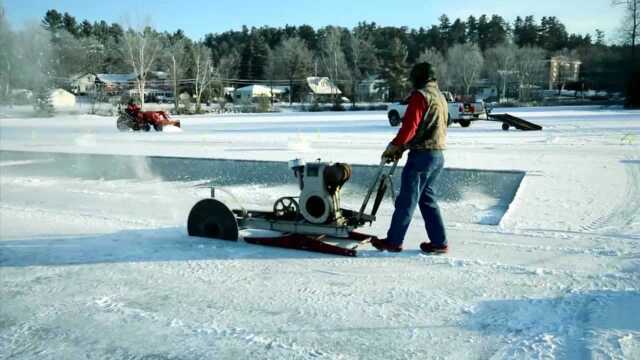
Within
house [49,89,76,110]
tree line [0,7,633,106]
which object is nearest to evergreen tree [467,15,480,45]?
tree line [0,7,633,106]

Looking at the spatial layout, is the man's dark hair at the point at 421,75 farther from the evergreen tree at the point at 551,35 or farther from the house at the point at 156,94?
the evergreen tree at the point at 551,35

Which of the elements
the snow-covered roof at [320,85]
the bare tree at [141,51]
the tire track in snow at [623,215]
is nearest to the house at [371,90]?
the snow-covered roof at [320,85]

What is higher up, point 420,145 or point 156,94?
point 156,94

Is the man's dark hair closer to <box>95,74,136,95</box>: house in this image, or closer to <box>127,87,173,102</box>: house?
<box>95,74,136,95</box>: house

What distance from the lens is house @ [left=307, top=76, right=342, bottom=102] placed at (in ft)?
259

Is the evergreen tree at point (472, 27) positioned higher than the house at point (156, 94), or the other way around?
the evergreen tree at point (472, 27)

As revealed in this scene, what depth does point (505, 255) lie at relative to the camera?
16.5ft

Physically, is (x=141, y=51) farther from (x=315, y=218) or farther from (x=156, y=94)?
(x=315, y=218)

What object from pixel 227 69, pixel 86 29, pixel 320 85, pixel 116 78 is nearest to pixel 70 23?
pixel 86 29

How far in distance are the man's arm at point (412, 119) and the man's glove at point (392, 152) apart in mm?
37

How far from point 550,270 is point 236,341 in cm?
264

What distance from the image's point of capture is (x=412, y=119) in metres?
4.76

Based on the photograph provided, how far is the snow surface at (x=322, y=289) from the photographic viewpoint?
10.9 ft

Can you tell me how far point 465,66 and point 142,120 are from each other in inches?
2536
